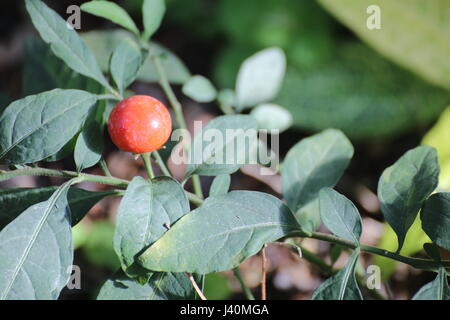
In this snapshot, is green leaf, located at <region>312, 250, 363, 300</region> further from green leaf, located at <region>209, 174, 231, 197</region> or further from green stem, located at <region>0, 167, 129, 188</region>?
green stem, located at <region>0, 167, 129, 188</region>

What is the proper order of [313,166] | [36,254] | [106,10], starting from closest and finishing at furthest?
[36,254], [106,10], [313,166]

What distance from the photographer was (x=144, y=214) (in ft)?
2.26

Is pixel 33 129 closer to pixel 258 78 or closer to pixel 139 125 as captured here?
pixel 139 125

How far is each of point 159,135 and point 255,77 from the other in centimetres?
56

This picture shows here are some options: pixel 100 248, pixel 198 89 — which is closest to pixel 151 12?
pixel 198 89

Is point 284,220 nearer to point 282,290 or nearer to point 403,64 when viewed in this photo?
point 282,290

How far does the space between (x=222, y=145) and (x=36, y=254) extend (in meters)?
0.33

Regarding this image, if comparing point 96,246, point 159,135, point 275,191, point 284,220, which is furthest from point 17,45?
point 284,220

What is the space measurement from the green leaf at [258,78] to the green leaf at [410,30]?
1.61 ft

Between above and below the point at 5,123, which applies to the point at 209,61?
below

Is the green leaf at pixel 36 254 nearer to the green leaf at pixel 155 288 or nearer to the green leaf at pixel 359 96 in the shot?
the green leaf at pixel 155 288

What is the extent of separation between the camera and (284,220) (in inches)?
29.4

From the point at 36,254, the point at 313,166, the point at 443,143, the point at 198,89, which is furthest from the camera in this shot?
the point at 443,143

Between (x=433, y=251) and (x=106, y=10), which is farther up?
(x=106, y=10)
